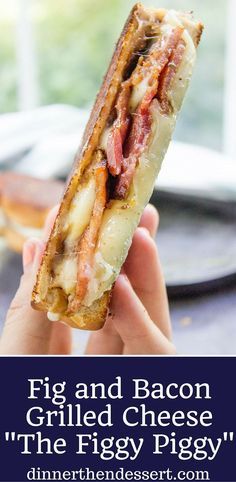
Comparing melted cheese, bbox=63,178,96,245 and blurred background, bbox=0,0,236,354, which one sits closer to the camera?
melted cheese, bbox=63,178,96,245

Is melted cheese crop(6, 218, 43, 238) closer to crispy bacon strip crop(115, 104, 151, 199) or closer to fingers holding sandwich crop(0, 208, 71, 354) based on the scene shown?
fingers holding sandwich crop(0, 208, 71, 354)

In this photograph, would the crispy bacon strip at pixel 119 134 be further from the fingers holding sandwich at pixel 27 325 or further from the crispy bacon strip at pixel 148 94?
the fingers holding sandwich at pixel 27 325

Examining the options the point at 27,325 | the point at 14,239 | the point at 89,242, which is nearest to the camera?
the point at 89,242

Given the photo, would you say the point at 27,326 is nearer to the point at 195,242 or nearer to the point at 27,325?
the point at 27,325

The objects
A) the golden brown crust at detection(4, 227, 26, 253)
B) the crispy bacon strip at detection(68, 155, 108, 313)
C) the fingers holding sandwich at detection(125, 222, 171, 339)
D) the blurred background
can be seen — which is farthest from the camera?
the golden brown crust at detection(4, 227, 26, 253)

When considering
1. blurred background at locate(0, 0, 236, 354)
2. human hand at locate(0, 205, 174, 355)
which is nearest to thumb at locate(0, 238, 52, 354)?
human hand at locate(0, 205, 174, 355)

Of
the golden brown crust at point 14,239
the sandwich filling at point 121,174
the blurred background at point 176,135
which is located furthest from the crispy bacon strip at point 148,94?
the golden brown crust at point 14,239

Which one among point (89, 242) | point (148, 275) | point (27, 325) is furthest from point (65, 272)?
point (148, 275)
